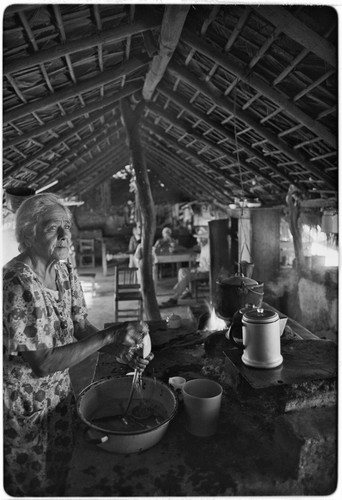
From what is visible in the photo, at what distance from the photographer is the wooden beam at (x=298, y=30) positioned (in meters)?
2.40

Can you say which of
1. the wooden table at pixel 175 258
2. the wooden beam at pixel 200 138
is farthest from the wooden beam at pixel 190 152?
the wooden table at pixel 175 258

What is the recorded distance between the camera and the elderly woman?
1580 mm

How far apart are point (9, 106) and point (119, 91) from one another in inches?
78.4

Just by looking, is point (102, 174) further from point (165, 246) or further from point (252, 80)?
point (252, 80)

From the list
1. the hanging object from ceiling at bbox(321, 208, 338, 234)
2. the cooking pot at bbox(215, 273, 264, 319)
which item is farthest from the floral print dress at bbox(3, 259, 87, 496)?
the hanging object from ceiling at bbox(321, 208, 338, 234)

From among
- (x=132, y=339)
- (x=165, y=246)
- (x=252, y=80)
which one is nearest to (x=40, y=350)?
(x=132, y=339)

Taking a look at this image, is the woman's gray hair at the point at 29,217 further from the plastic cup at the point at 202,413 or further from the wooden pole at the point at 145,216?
the wooden pole at the point at 145,216

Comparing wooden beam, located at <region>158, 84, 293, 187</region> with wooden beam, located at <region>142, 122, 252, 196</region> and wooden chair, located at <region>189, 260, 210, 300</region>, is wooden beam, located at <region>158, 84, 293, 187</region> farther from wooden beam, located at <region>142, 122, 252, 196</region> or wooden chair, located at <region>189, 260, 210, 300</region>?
wooden chair, located at <region>189, 260, 210, 300</region>

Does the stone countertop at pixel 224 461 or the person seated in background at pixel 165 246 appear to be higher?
the person seated in background at pixel 165 246

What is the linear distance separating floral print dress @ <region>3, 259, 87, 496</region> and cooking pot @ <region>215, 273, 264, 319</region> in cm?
130

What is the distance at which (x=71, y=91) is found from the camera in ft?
13.4

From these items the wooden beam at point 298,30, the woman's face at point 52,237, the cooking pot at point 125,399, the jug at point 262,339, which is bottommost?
the cooking pot at point 125,399

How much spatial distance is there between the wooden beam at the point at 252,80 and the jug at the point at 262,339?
99.5 inches

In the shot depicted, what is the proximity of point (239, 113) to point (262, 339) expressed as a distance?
349 cm
